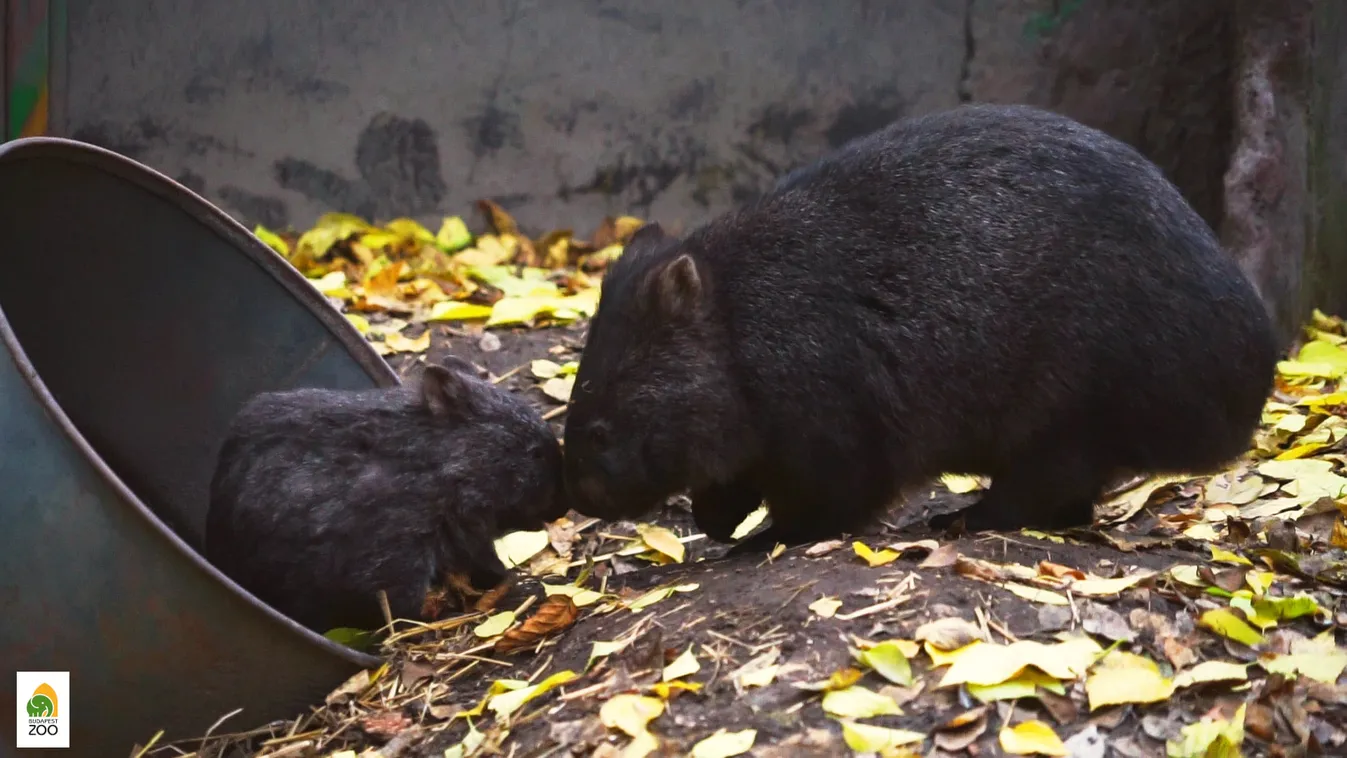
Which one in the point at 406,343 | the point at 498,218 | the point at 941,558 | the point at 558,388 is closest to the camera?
the point at 941,558

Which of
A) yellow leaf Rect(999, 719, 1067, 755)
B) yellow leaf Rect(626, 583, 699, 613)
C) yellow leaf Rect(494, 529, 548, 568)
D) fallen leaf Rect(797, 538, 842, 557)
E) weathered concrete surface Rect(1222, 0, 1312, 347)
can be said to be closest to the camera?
yellow leaf Rect(999, 719, 1067, 755)

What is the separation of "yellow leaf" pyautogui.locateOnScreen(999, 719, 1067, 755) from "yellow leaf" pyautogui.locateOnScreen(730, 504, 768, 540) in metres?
2.01

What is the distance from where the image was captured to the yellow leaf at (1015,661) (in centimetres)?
333

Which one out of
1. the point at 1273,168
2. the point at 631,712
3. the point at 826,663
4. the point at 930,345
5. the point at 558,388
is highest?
the point at 1273,168

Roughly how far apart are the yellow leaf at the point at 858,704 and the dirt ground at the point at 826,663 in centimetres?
2

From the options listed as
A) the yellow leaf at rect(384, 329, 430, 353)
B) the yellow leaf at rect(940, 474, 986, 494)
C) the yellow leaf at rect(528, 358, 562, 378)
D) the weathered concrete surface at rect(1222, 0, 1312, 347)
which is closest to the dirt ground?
the yellow leaf at rect(940, 474, 986, 494)

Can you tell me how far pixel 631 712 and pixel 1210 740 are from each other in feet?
4.22

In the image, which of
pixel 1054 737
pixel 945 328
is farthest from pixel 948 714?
pixel 945 328

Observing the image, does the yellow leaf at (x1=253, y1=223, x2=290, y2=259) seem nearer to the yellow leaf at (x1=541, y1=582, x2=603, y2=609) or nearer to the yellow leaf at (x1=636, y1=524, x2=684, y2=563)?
the yellow leaf at (x1=636, y1=524, x2=684, y2=563)

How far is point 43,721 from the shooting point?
3.68 metres

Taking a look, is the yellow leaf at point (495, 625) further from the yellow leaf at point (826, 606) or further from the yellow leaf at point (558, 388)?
the yellow leaf at point (558, 388)

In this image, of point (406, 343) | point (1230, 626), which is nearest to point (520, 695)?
point (1230, 626)

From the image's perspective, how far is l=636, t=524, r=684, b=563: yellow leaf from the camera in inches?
201

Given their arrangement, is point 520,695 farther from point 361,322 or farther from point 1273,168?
point 1273,168
